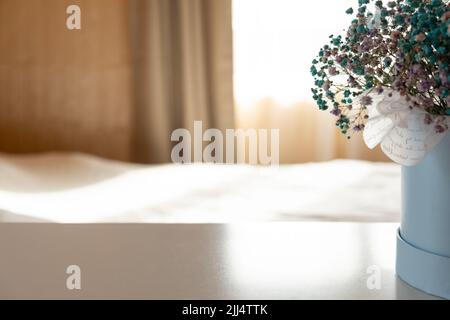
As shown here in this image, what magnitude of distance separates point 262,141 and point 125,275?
8.47ft

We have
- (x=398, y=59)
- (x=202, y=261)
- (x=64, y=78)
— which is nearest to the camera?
(x=398, y=59)

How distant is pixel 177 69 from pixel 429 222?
8.78ft

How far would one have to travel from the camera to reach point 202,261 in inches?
33.6

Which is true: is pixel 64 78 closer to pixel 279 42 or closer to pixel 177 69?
pixel 177 69

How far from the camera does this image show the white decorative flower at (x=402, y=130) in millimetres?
688

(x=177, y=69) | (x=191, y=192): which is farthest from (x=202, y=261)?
(x=177, y=69)

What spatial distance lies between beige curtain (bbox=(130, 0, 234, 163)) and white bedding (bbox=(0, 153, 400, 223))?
1054 millimetres

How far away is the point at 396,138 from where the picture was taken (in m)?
0.71

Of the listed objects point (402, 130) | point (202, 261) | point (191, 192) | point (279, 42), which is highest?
point (279, 42)

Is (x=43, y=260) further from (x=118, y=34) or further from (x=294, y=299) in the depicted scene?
(x=118, y=34)

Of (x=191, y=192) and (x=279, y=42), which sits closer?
(x=191, y=192)

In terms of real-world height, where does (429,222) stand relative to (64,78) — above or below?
below

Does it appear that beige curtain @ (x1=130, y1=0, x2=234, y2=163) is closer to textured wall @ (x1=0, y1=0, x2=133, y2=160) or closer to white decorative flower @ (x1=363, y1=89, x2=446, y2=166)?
textured wall @ (x1=0, y1=0, x2=133, y2=160)

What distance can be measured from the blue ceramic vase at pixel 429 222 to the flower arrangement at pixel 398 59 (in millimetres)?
53
